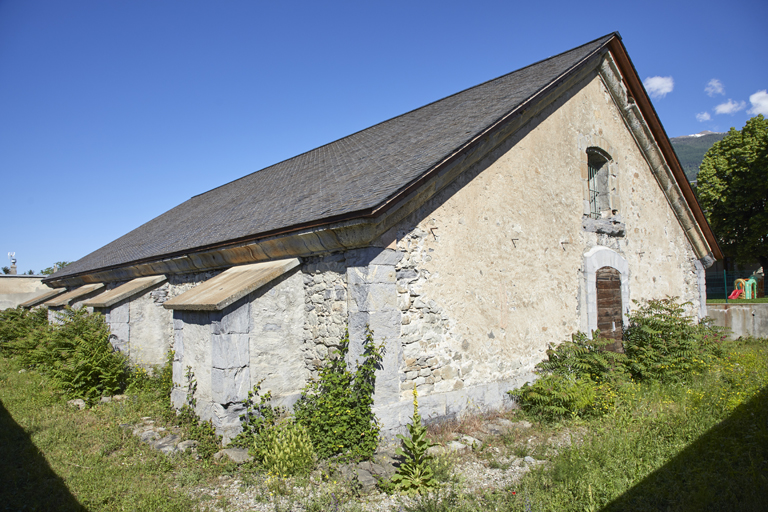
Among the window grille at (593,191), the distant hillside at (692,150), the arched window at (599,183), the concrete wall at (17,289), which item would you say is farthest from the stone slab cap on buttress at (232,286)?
the distant hillside at (692,150)

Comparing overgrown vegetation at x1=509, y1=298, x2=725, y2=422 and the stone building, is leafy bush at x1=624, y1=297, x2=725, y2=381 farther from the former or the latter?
the stone building

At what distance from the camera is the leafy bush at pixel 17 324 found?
472 inches

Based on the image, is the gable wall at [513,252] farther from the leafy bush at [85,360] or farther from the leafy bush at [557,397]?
the leafy bush at [85,360]

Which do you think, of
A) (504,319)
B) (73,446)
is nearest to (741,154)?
(504,319)

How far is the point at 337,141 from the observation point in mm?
12562

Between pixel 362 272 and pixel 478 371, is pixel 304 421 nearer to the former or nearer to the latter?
pixel 362 272

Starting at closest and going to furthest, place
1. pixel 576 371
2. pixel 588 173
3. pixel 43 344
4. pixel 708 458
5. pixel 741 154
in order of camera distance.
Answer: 1. pixel 708 458
2. pixel 576 371
3. pixel 588 173
4. pixel 43 344
5. pixel 741 154

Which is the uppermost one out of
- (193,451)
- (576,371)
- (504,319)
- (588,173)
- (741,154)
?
(741,154)

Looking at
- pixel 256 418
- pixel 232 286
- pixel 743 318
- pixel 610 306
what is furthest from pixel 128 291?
pixel 743 318

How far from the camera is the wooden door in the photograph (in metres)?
8.19

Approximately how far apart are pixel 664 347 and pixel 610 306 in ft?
3.71

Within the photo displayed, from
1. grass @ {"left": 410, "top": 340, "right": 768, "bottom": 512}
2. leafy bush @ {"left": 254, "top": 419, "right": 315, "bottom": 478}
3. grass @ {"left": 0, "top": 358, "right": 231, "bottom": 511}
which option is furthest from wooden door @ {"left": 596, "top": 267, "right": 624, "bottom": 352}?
grass @ {"left": 0, "top": 358, "right": 231, "bottom": 511}

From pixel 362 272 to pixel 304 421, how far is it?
2.01 meters

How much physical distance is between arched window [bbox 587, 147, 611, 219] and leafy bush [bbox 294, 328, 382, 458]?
20.0 feet
